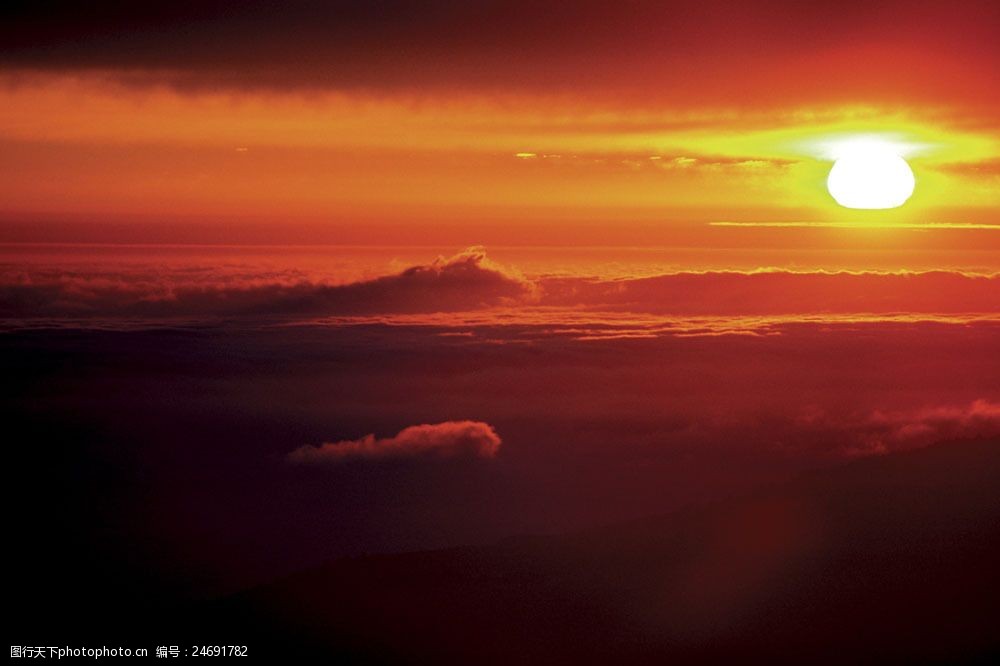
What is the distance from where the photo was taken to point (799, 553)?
102125 millimetres

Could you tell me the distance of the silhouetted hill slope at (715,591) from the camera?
83875 millimetres

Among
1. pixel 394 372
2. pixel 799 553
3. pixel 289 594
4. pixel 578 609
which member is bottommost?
pixel 289 594

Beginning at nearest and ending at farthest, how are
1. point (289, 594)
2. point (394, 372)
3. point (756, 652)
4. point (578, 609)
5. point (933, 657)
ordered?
1. point (933, 657)
2. point (756, 652)
3. point (578, 609)
4. point (394, 372)
5. point (289, 594)

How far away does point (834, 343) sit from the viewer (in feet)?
410

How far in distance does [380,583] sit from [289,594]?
1130cm

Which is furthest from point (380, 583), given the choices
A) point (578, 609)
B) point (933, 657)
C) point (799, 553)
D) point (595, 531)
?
point (933, 657)

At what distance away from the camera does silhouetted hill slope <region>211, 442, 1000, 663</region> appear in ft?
275

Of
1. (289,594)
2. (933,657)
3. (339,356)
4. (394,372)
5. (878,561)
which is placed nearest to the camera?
(933,657)

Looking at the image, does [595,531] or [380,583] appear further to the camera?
[380,583]

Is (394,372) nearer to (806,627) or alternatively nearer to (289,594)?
(289,594)

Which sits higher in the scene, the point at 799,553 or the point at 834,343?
the point at 834,343

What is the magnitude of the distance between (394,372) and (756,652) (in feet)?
174

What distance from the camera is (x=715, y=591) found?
4028 inches

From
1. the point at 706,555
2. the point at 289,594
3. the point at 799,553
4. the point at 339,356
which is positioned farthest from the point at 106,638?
the point at 799,553
